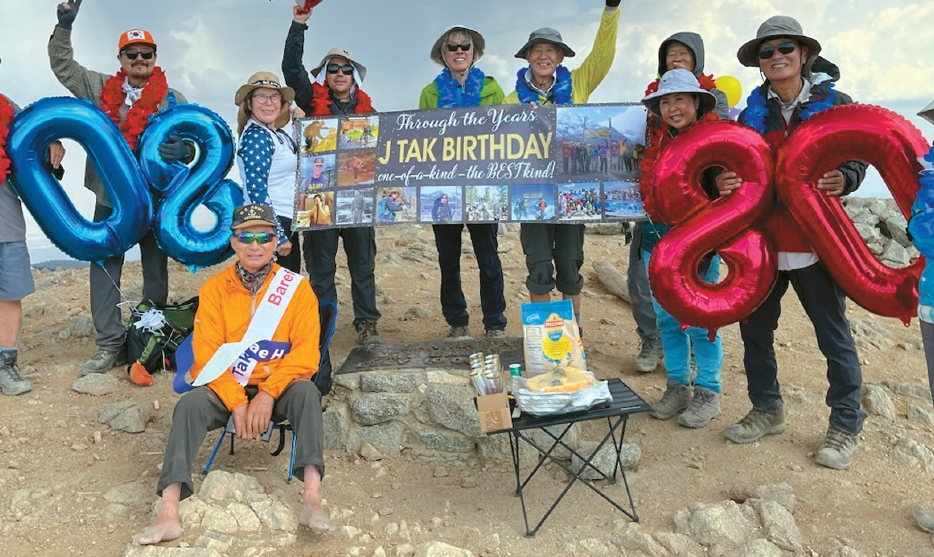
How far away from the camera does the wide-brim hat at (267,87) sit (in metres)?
5.02

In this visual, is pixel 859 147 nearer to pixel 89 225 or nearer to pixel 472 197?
pixel 472 197

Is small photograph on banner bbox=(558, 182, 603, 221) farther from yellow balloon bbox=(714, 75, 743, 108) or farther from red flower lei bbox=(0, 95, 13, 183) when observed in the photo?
red flower lei bbox=(0, 95, 13, 183)

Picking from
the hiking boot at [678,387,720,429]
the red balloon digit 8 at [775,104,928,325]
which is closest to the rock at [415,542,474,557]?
the hiking boot at [678,387,720,429]

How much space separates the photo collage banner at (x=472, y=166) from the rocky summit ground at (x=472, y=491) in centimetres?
160

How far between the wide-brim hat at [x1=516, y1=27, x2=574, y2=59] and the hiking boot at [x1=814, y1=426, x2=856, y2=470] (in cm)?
336

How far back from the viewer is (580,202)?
5.17 metres

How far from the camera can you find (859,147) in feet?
12.8

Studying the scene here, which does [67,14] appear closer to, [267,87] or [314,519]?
[267,87]

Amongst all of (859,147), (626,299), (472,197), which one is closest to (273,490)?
(472,197)

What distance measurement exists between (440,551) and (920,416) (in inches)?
163

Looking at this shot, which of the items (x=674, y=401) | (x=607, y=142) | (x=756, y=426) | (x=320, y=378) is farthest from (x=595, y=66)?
(x=320, y=378)

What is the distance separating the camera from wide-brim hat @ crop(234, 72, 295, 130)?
16.5 feet

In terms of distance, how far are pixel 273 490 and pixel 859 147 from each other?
4.04 metres

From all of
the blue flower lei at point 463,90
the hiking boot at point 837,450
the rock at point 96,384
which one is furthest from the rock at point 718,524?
the rock at point 96,384
